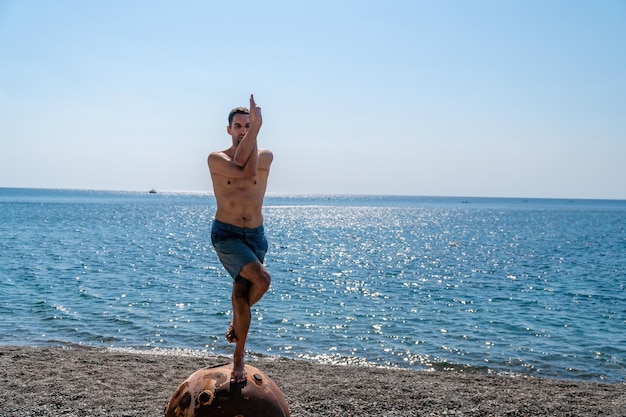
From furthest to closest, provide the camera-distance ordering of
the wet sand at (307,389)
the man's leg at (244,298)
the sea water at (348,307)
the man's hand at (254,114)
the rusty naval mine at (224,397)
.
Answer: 1. the sea water at (348,307)
2. the wet sand at (307,389)
3. the man's leg at (244,298)
4. the man's hand at (254,114)
5. the rusty naval mine at (224,397)

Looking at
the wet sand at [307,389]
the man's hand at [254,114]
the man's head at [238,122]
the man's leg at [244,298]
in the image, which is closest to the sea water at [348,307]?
the wet sand at [307,389]

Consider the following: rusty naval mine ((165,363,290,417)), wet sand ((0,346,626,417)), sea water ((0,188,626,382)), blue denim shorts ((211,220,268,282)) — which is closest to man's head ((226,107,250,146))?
blue denim shorts ((211,220,268,282))

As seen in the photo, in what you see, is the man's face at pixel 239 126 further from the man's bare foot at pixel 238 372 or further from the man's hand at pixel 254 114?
the man's bare foot at pixel 238 372

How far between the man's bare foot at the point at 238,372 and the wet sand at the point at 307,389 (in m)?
3.60

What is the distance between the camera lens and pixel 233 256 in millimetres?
6742

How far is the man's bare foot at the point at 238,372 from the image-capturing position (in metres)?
6.51

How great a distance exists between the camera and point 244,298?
6762 millimetres

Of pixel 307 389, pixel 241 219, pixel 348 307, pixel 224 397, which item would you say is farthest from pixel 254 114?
pixel 348 307

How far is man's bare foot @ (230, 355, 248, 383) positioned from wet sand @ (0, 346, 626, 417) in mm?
3603

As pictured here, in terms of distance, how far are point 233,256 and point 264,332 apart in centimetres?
1181

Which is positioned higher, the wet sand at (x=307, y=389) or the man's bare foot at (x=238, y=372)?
the man's bare foot at (x=238, y=372)

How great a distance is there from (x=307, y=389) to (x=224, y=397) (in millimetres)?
5304

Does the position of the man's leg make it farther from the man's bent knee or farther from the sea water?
the sea water

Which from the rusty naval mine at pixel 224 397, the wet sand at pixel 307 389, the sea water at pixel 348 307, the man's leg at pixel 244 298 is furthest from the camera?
the sea water at pixel 348 307
